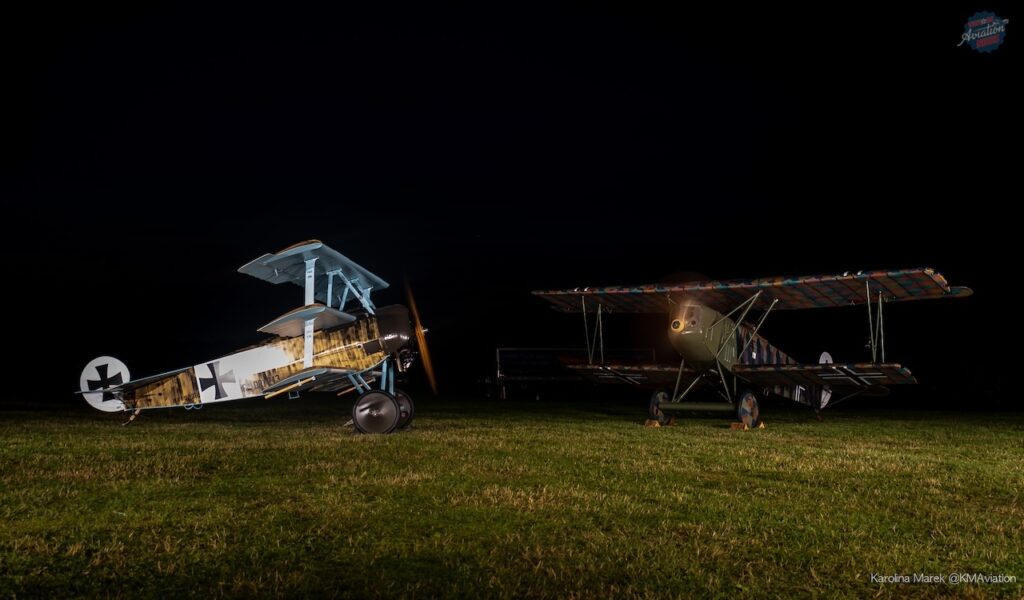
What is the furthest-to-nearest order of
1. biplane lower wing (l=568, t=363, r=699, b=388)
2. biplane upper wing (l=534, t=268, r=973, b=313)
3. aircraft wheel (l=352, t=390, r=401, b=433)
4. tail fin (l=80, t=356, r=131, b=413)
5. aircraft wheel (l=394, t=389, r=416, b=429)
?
biplane lower wing (l=568, t=363, r=699, b=388) → biplane upper wing (l=534, t=268, r=973, b=313) → tail fin (l=80, t=356, r=131, b=413) → aircraft wheel (l=394, t=389, r=416, b=429) → aircraft wheel (l=352, t=390, r=401, b=433)

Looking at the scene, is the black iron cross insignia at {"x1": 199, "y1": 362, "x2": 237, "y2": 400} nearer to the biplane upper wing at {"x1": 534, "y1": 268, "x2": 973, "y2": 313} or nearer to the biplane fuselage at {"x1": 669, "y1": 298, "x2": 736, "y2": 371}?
the biplane upper wing at {"x1": 534, "y1": 268, "x2": 973, "y2": 313}

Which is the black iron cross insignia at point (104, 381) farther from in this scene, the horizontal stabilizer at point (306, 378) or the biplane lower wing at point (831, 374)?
the biplane lower wing at point (831, 374)

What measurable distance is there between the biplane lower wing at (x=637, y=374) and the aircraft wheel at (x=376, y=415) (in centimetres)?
584

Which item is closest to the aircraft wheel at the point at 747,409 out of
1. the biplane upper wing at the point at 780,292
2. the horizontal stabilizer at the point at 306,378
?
the biplane upper wing at the point at 780,292

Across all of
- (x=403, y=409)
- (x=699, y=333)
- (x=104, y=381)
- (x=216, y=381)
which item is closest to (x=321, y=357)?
(x=403, y=409)

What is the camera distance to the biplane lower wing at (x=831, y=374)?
1276 cm

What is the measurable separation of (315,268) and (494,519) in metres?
7.39

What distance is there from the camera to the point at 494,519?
4.68m

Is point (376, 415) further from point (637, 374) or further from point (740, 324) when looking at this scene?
point (740, 324)

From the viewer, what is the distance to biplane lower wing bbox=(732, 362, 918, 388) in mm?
12758

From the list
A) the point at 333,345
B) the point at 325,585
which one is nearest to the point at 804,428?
the point at 333,345

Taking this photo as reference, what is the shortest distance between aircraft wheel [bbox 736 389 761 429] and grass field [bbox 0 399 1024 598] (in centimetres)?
458

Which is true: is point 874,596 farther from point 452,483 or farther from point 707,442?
point 707,442

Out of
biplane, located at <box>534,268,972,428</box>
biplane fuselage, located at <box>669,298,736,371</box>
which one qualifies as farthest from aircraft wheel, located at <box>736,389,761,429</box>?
biplane fuselage, located at <box>669,298,736,371</box>
